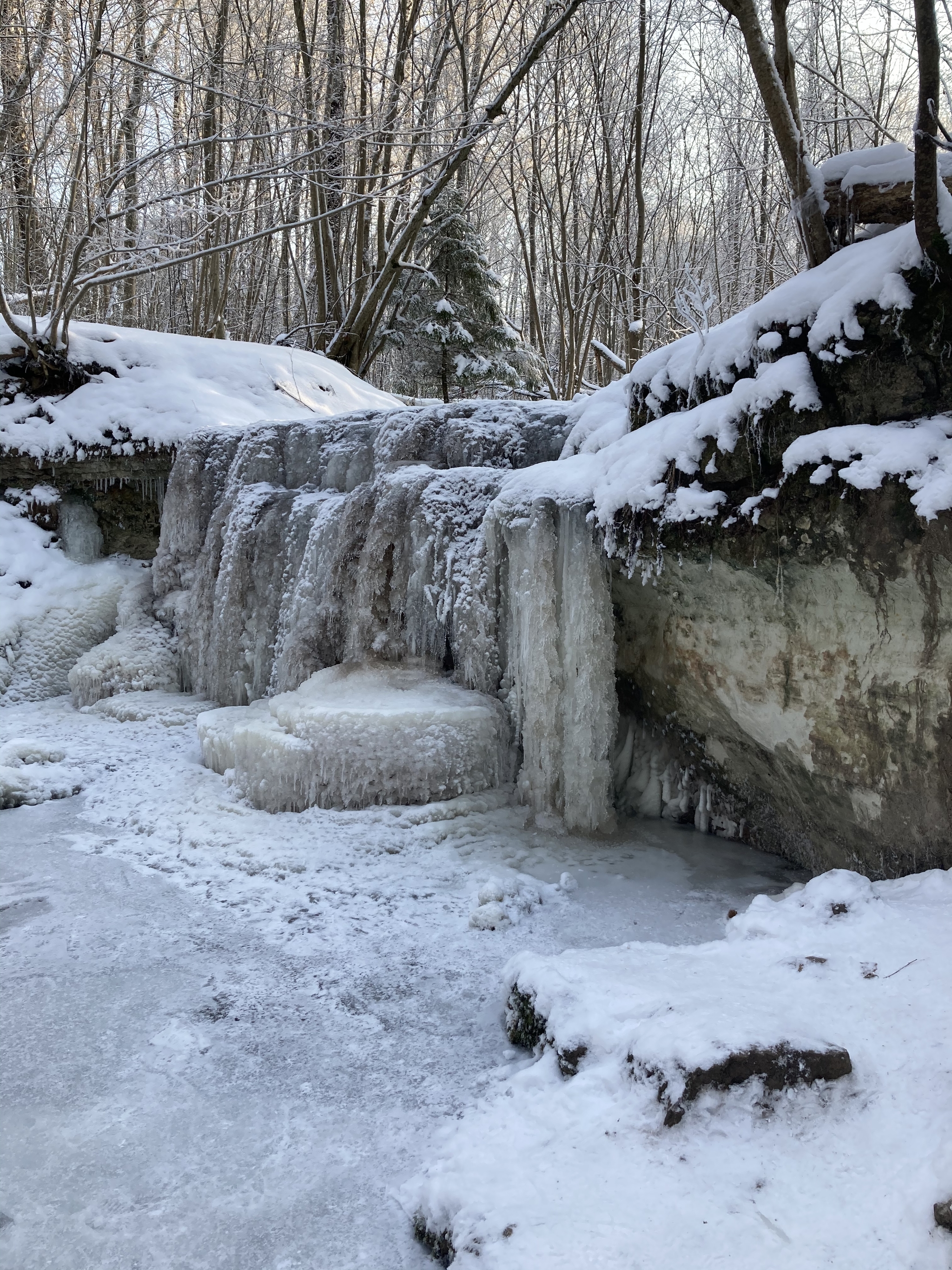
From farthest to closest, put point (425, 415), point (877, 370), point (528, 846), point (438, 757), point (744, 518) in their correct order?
1. point (425, 415)
2. point (438, 757)
3. point (528, 846)
4. point (744, 518)
5. point (877, 370)

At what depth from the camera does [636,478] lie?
12.6 ft

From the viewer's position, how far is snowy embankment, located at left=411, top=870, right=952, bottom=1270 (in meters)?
1.65

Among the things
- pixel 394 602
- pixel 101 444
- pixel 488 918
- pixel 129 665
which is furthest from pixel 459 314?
pixel 488 918

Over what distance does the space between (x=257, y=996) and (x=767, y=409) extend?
118 inches

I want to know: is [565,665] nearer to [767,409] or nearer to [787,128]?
[767,409]

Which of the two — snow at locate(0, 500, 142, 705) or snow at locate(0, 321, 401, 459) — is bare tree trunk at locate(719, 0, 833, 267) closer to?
snow at locate(0, 321, 401, 459)

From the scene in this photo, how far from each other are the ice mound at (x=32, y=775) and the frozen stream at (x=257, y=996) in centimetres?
12

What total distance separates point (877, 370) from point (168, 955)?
3516 millimetres

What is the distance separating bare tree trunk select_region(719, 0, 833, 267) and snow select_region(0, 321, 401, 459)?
473 cm

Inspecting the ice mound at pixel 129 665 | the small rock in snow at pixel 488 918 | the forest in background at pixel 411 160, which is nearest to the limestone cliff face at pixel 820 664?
the small rock in snow at pixel 488 918

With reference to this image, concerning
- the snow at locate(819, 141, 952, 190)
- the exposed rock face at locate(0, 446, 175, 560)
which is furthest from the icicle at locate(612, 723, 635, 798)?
the exposed rock face at locate(0, 446, 175, 560)

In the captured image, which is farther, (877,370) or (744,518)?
(744,518)

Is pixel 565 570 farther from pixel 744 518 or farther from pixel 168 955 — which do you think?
pixel 168 955

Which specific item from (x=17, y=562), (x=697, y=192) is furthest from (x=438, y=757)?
(x=697, y=192)
